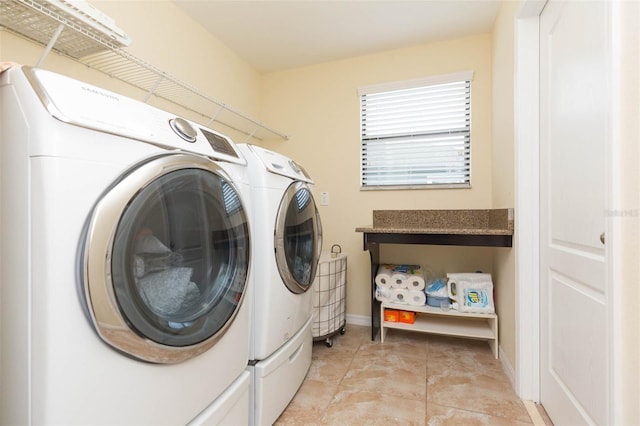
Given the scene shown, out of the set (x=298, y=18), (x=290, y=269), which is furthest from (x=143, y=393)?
(x=298, y=18)

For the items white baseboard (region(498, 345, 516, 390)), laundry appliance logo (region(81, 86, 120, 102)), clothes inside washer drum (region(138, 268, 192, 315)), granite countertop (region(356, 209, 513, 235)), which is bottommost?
white baseboard (region(498, 345, 516, 390))

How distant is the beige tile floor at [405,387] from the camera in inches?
51.8

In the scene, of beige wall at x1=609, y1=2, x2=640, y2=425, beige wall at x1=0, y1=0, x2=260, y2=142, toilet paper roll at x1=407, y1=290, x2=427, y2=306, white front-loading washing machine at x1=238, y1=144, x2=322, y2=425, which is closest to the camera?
beige wall at x1=609, y1=2, x2=640, y2=425

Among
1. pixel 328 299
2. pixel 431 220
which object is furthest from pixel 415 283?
pixel 328 299

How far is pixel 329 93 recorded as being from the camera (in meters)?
2.61

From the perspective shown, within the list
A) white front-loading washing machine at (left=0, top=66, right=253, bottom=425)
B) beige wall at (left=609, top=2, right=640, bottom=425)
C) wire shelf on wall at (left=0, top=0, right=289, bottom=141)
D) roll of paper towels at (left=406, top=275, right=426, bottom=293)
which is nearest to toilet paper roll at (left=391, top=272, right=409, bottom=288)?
roll of paper towels at (left=406, top=275, right=426, bottom=293)

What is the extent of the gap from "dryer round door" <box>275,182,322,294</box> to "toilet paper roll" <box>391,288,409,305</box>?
2.53 feet

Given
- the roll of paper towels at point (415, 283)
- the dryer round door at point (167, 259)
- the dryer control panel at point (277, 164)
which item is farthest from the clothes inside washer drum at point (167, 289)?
the roll of paper towels at point (415, 283)

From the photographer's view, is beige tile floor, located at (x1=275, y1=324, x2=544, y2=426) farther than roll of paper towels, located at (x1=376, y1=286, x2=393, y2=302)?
No

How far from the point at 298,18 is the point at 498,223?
6.21ft

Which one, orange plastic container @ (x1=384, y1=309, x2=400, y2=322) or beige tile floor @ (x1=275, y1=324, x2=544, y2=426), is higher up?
orange plastic container @ (x1=384, y1=309, x2=400, y2=322)

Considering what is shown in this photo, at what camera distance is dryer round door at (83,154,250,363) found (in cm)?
63

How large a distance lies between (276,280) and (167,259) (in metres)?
0.51

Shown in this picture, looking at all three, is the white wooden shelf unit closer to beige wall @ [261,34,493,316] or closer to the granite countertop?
beige wall @ [261,34,493,316]
